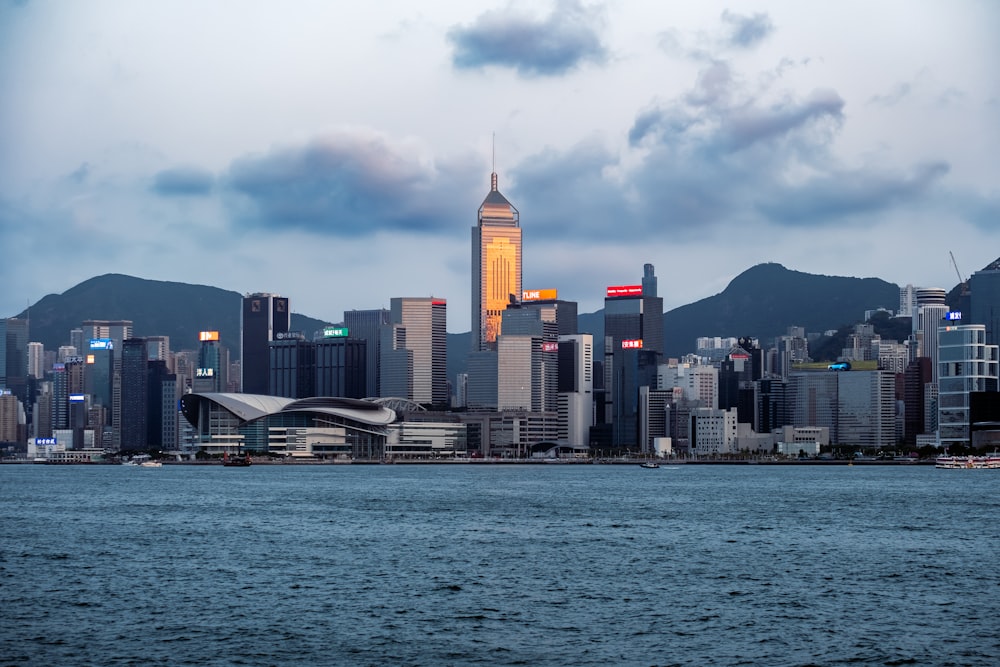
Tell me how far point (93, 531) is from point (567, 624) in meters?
40.3

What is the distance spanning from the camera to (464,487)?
461 ft

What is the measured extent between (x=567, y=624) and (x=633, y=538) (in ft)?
91.3

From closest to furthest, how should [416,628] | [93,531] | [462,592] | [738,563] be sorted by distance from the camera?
[416,628] < [462,592] < [738,563] < [93,531]

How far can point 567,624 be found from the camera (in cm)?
4184

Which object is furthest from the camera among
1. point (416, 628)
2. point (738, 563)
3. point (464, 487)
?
point (464, 487)

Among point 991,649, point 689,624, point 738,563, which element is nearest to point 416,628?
point 689,624

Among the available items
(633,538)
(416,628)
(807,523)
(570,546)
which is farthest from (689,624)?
(807,523)

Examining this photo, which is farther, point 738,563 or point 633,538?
point 633,538

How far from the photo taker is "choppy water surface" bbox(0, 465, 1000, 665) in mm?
38125

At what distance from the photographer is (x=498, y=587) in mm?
49938

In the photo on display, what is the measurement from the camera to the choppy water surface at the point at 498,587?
3812cm

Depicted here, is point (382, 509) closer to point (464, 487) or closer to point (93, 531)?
point (93, 531)

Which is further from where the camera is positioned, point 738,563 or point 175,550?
point 175,550

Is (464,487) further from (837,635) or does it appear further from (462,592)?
(837,635)
